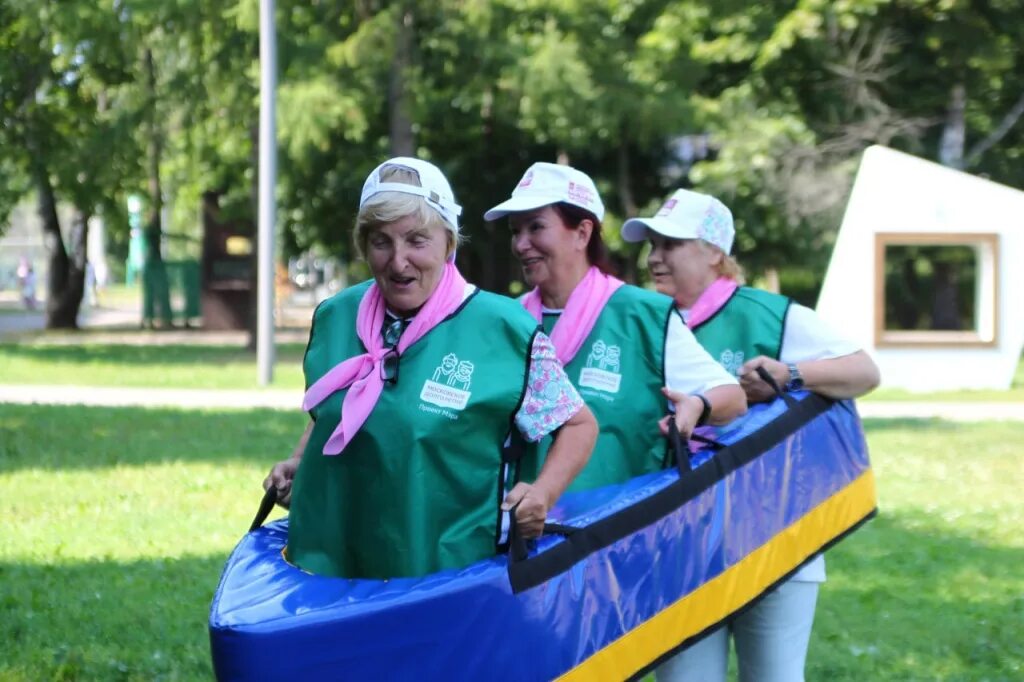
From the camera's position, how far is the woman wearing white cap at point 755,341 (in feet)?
14.8

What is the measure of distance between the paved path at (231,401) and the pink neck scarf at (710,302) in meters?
12.0

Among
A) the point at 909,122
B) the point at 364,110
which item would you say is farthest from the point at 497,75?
the point at 909,122

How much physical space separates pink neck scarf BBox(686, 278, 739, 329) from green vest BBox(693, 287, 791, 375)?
1cm

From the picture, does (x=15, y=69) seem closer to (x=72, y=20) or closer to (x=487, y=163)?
(x=72, y=20)

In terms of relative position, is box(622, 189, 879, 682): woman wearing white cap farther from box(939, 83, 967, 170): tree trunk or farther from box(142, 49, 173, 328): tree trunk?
box(142, 49, 173, 328): tree trunk

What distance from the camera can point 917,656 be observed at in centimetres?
678

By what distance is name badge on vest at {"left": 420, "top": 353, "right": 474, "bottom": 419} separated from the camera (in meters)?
3.39

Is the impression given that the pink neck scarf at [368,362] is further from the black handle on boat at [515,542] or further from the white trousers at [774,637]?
the white trousers at [774,637]

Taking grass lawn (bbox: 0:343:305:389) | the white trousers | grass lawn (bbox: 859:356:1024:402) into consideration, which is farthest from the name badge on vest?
grass lawn (bbox: 0:343:305:389)

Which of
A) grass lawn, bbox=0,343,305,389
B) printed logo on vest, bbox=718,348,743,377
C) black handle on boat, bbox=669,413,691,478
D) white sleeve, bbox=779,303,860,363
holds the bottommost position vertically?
grass lawn, bbox=0,343,305,389

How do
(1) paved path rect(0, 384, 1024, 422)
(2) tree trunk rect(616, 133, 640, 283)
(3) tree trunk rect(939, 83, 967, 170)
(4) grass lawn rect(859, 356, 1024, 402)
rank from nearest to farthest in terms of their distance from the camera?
(1) paved path rect(0, 384, 1024, 422) < (4) grass lawn rect(859, 356, 1024, 402) < (3) tree trunk rect(939, 83, 967, 170) < (2) tree trunk rect(616, 133, 640, 283)

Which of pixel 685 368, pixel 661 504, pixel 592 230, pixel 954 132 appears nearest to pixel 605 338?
pixel 685 368

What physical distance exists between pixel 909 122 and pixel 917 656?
22100mm

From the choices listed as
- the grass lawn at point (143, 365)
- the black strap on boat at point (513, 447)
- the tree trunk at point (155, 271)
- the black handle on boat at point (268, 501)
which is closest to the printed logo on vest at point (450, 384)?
the black strap on boat at point (513, 447)
